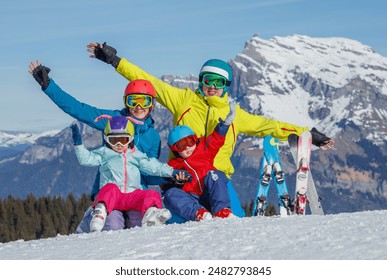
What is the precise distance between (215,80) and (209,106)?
0.40 metres

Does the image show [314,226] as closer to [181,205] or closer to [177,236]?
[177,236]

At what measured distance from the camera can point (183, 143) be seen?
11398mm

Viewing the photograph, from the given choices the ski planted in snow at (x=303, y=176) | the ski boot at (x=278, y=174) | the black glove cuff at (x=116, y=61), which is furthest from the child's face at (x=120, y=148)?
the ski boot at (x=278, y=174)

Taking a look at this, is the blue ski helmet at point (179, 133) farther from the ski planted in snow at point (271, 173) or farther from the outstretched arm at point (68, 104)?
the ski planted in snow at point (271, 173)

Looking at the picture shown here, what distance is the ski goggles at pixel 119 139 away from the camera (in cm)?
1120

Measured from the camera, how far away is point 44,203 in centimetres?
12812

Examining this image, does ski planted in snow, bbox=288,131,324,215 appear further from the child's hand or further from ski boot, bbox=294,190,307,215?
the child's hand

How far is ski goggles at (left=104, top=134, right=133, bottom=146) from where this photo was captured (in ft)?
36.8

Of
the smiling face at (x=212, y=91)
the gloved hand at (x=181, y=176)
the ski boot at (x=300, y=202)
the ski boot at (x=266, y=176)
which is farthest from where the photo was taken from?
the ski boot at (x=266, y=176)

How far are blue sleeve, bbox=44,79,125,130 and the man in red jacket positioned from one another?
1.14 meters

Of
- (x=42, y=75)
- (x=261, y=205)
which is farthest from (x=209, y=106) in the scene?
(x=261, y=205)

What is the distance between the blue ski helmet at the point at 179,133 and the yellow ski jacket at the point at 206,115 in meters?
0.45

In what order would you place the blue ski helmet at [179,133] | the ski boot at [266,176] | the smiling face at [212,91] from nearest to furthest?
the blue ski helmet at [179,133], the smiling face at [212,91], the ski boot at [266,176]
